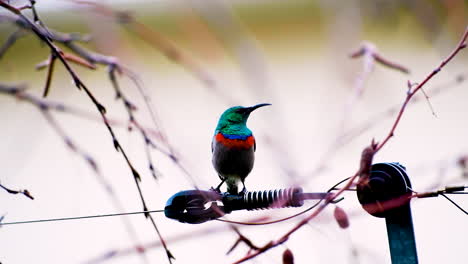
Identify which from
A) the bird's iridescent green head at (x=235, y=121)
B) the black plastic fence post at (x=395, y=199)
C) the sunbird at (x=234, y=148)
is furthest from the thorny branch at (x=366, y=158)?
the bird's iridescent green head at (x=235, y=121)

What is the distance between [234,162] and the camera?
3281 millimetres

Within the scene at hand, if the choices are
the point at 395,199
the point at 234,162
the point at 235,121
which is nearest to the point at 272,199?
the point at 395,199

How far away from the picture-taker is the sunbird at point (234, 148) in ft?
10.8

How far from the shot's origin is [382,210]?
1709 mm

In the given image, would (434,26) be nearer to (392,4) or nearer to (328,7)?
(392,4)

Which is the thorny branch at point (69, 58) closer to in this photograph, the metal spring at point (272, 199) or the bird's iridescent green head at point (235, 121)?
the metal spring at point (272, 199)

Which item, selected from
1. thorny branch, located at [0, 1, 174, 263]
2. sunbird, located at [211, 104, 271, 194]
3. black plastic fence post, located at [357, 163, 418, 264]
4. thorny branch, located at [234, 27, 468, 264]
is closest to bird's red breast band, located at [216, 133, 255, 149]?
sunbird, located at [211, 104, 271, 194]

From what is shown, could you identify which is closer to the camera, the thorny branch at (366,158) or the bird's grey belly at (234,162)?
the thorny branch at (366,158)

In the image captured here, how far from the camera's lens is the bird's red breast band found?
10.9 ft

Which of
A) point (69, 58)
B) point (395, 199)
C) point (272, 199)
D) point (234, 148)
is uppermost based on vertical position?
point (395, 199)

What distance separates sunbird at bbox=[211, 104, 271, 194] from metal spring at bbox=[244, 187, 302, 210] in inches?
51.8

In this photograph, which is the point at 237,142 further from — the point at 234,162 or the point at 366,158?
the point at 366,158

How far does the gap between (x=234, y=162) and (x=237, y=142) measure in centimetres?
14

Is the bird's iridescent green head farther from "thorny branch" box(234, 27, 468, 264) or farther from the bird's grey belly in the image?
"thorny branch" box(234, 27, 468, 264)
